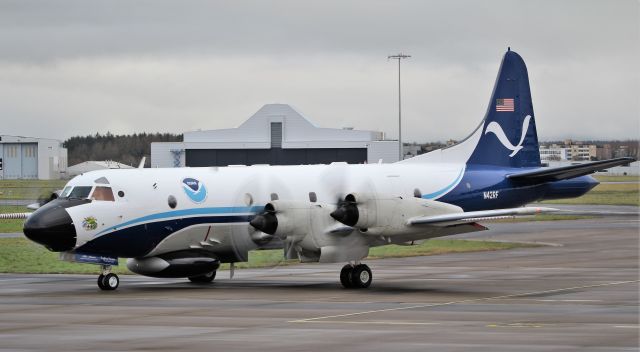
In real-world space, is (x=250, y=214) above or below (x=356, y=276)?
above

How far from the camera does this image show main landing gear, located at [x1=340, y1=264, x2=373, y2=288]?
2684 centimetres

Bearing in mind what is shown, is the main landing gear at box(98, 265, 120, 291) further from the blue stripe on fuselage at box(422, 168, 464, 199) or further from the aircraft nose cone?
the blue stripe on fuselage at box(422, 168, 464, 199)

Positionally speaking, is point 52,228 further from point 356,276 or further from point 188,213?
point 356,276

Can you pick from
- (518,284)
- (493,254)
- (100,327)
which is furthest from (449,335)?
(493,254)

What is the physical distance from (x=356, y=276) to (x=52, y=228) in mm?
8005

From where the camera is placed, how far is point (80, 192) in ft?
86.6

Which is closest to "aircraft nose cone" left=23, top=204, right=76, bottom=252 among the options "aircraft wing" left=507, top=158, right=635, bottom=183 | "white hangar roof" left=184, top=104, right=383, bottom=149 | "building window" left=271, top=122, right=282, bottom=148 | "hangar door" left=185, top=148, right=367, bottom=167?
"aircraft wing" left=507, top=158, right=635, bottom=183

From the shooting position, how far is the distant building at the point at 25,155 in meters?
127

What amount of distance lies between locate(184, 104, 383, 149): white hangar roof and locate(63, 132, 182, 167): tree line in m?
5.70

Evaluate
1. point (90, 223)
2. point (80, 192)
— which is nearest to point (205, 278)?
point (90, 223)

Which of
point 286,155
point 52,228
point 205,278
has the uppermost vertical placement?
point 286,155

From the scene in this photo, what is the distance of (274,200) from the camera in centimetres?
2780

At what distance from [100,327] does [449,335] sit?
6.61 meters

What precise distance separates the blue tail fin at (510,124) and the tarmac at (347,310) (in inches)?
143
